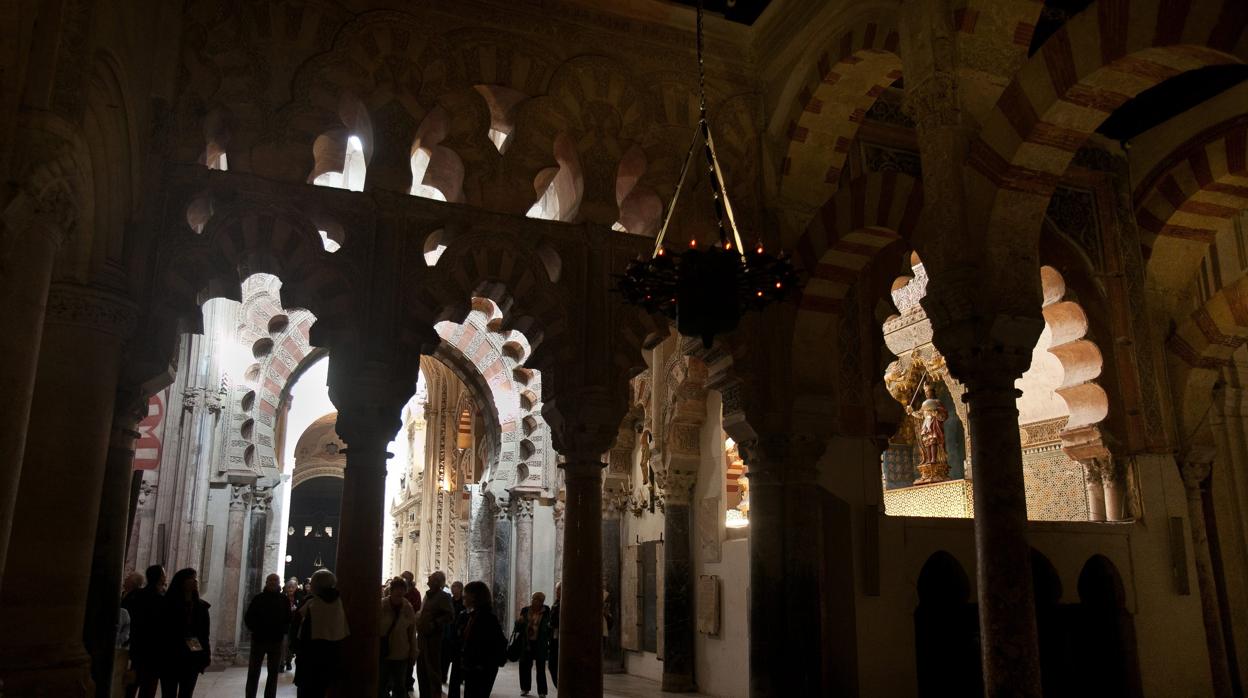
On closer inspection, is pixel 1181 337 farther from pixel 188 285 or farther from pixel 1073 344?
pixel 188 285

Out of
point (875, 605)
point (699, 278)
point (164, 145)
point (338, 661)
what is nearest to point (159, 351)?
point (164, 145)

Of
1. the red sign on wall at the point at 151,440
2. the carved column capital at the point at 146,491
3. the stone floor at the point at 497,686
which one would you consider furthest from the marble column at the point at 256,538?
the red sign on wall at the point at 151,440

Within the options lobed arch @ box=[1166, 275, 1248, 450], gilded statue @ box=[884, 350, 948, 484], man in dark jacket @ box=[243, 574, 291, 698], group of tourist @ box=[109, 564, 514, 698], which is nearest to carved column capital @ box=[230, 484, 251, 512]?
group of tourist @ box=[109, 564, 514, 698]

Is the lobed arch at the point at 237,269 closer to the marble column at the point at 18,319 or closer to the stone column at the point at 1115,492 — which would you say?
the marble column at the point at 18,319

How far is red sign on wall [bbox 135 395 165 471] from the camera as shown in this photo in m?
8.48

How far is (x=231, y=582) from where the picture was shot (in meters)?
10.1

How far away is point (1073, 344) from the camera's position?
824cm

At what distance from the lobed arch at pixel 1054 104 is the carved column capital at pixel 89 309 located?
4626 mm

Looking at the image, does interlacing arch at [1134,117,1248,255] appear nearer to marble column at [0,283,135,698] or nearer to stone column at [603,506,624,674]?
stone column at [603,506,624,674]

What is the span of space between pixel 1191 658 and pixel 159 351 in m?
8.12

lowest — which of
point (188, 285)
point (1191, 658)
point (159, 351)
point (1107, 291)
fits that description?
point (1191, 658)

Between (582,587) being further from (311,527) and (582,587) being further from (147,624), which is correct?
(311,527)

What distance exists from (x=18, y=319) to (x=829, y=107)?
5473 millimetres

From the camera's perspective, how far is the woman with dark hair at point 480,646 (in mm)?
5828
